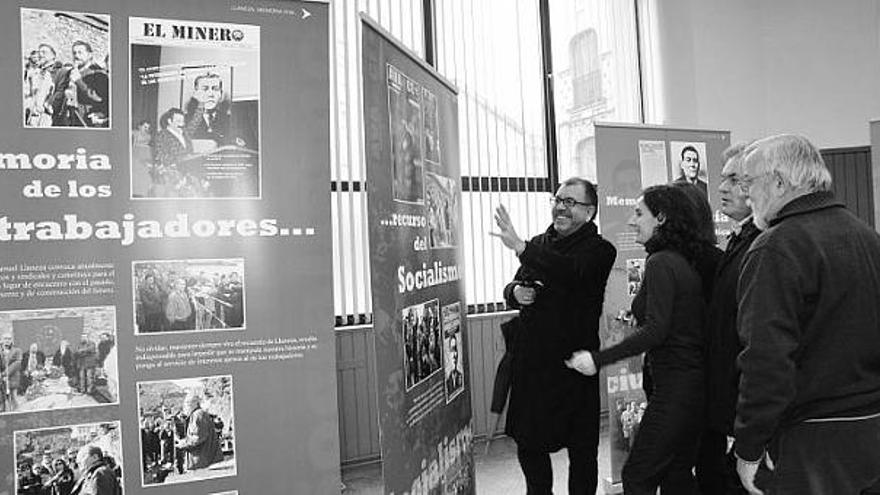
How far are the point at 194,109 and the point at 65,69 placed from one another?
32 centimetres

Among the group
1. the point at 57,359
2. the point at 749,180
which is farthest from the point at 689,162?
the point at 57,359

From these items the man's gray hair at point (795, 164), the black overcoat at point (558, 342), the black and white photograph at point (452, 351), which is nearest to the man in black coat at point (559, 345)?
the black overcoat at point (558, 342)

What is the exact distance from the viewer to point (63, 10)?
1.71 meters

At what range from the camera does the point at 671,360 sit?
211cm

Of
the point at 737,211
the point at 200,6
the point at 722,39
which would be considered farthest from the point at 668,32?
the point at 200,6

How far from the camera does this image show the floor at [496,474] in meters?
3.51

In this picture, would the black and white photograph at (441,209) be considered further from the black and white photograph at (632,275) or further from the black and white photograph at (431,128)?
the black and white photograph at (632,275)

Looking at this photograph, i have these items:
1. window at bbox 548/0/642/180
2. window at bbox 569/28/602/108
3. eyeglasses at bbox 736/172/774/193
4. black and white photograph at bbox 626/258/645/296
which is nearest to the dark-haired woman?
eyeglasses at bbox 736/172/774/193

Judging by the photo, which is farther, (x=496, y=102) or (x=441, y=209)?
(x=496, y=102)

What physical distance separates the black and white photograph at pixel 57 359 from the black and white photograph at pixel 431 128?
3.52 ft

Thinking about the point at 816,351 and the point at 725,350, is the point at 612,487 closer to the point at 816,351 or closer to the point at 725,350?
the point at 725,350

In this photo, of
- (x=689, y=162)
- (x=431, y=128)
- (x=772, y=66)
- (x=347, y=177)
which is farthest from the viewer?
(x=772, y=66)

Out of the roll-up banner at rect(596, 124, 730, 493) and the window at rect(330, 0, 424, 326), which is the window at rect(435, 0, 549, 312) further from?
the roll-up banner at rect(596, 124, 730, 493)

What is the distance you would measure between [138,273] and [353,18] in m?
2.61
